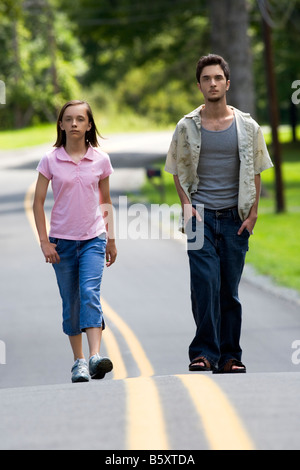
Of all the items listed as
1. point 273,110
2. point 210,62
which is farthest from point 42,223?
point 273,110

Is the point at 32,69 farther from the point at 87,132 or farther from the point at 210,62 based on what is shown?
the point at 210,62

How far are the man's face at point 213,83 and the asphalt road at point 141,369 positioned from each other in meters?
1.79

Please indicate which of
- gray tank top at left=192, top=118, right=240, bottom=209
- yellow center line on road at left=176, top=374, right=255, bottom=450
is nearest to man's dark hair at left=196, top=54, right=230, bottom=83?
gray tank top at left=192, top=118, right=240, bottom=209

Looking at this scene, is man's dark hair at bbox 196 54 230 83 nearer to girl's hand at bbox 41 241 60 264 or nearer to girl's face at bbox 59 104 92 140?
girl's face at bbox 59 104 92 140

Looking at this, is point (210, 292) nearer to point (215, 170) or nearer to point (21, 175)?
point (215, 170)

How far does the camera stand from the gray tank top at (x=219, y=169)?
22.2 feet

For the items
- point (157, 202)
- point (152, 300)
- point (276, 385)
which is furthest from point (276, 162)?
point (276, 385)

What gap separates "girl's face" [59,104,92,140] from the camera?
6941 mm

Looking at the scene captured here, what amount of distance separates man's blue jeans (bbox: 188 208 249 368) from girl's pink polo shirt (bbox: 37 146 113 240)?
717 millimetres

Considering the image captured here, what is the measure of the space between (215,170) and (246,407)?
7.59 feet

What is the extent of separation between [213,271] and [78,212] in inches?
38.3

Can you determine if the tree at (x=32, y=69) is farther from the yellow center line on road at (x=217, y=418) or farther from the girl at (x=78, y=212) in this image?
the yellow center line on road at (x=217, y=418)

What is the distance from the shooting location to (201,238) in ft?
22.6
